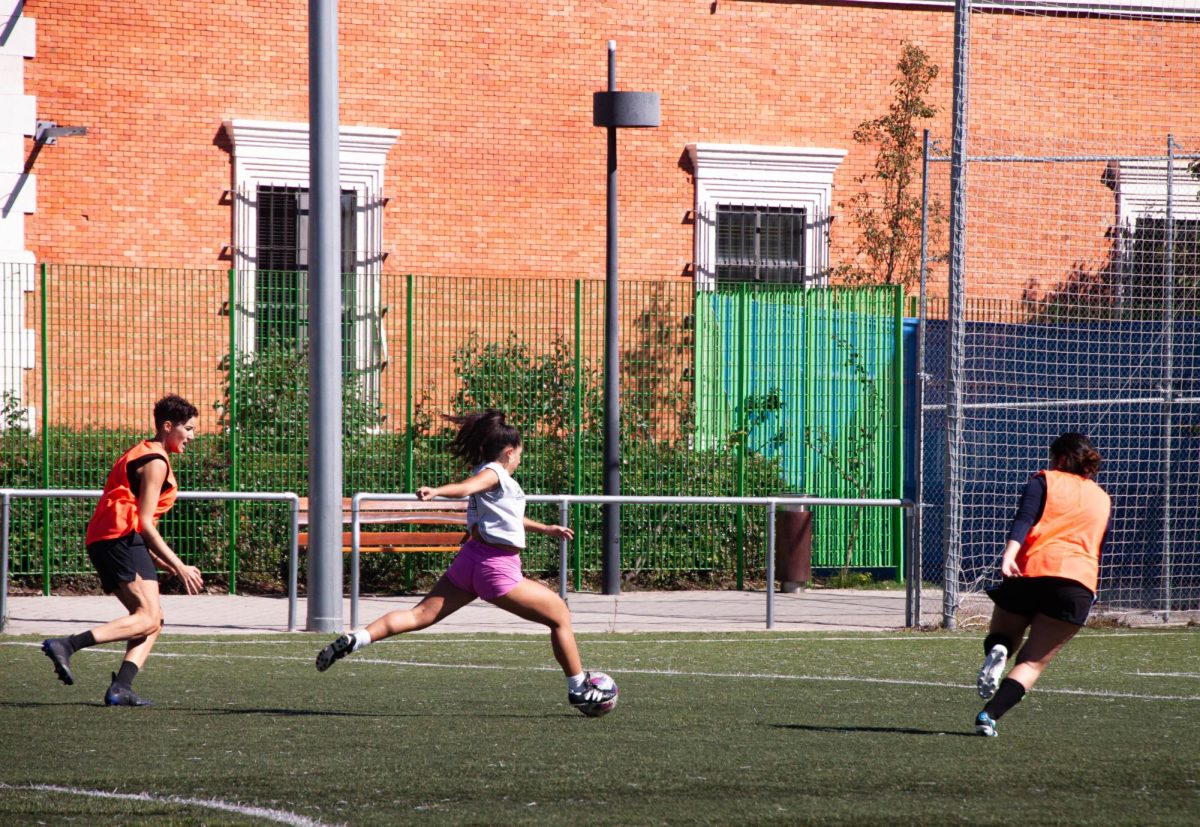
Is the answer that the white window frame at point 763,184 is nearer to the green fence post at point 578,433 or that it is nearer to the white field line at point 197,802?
the green fence post at point 578,433

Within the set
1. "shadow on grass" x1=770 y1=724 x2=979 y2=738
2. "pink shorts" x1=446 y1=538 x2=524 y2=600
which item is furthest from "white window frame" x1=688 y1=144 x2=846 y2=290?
"shadow on grass" x1=770 y1=724 x2=979 y2=738

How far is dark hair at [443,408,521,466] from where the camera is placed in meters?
8.20

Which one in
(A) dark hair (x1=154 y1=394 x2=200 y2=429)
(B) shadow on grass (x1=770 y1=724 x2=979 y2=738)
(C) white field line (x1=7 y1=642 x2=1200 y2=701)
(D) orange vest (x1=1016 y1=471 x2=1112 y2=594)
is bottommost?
(C) white field line (x1=7 y1=642 x2=1200 y2=701)

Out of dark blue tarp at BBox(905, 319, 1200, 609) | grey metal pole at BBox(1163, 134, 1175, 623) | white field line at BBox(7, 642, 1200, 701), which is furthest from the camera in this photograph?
dark blue tarp at BBox(905, 319, 1200, 609)

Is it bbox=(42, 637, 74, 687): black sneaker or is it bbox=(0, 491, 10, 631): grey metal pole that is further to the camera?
bbox=(0, 491, 10, 631): grey metal pole

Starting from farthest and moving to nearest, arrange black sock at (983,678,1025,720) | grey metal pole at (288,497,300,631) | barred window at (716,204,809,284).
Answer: barred window at (716,204,809,284) < grey metal pole at (288,497,300,631) < black sock at (983,678,1025,720)

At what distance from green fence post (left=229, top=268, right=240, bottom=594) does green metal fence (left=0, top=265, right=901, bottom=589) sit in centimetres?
3

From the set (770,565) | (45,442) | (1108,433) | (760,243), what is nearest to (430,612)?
(770,565)

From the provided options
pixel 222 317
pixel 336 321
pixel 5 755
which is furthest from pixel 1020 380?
pixel 5 755

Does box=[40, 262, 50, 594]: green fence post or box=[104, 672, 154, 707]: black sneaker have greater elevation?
box=[40, 262, 50, 594]: green fence post

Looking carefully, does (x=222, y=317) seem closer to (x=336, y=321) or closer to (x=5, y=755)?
(x=336, y=321)

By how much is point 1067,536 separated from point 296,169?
1383 centimetres

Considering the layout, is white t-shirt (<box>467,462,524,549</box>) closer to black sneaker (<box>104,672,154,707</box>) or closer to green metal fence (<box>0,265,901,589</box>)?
Answer: black sneaker (<box>104,672,154,707</box>)

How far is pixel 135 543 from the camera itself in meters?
8.79
